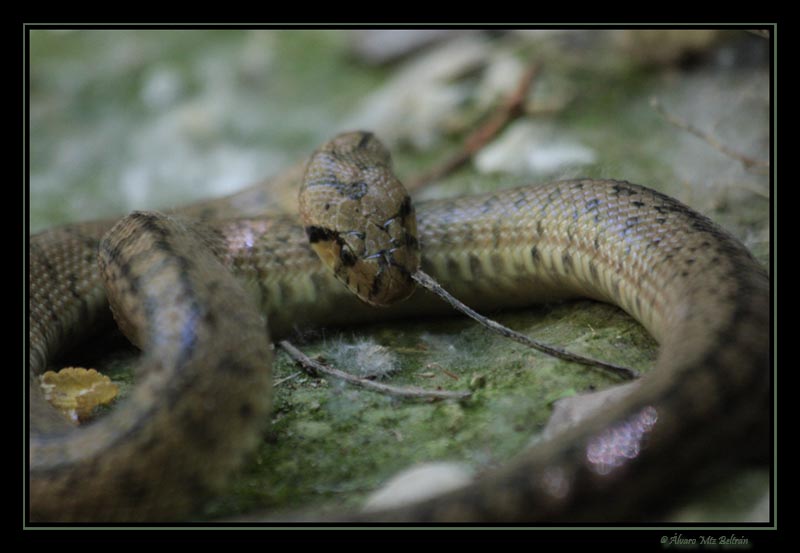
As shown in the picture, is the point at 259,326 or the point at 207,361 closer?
the point at 207,361

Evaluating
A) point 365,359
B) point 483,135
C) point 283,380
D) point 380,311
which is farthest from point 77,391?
point 483,135

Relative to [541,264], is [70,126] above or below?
above

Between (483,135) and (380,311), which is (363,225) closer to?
(380,311)

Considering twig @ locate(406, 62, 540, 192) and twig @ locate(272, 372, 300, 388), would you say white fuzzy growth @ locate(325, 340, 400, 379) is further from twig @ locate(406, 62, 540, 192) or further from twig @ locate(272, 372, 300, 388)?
twig @ locate(406, 62, 540, 192)

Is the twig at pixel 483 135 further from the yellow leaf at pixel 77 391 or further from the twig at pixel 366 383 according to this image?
the yellow leaf at pixel 77 391

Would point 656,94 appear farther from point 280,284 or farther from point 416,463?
point 416,463

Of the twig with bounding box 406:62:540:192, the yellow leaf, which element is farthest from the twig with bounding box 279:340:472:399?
the twig with bounding box 406:62:540:192

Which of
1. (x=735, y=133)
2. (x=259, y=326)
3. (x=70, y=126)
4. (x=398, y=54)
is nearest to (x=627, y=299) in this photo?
(x=259, y=326)
